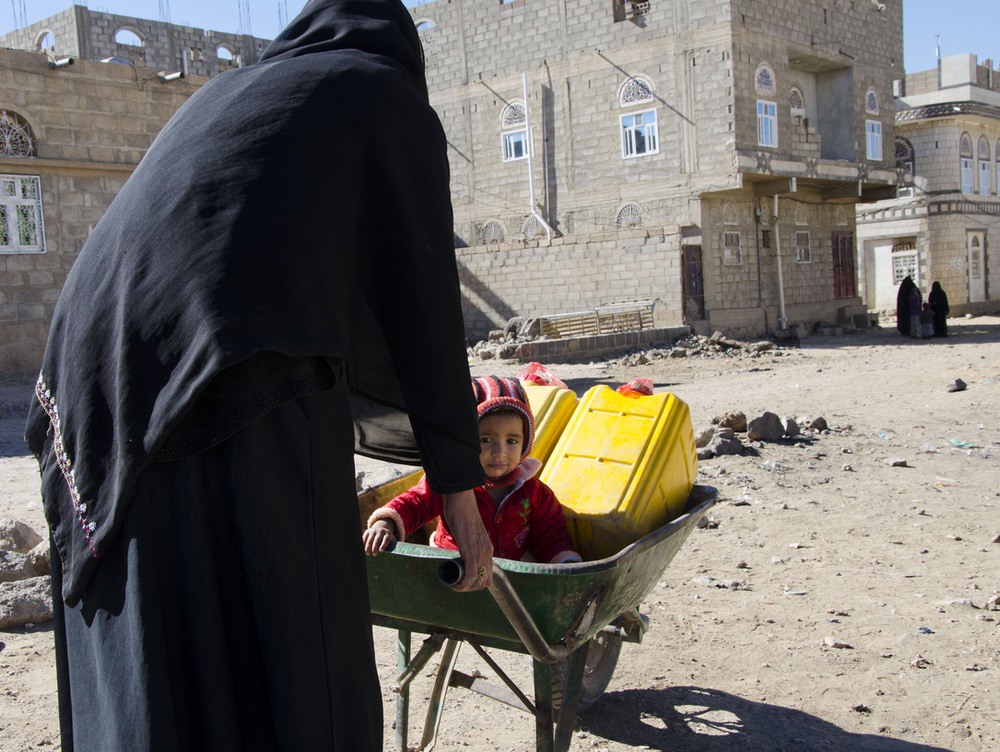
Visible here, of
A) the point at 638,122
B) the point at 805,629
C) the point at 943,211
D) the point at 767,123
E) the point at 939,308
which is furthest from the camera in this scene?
the point at 943,211

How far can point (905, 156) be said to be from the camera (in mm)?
31688

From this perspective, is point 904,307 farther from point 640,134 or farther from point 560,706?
point 560,706

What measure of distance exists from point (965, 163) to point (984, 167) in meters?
1.61

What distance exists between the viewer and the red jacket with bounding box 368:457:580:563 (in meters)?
2.77

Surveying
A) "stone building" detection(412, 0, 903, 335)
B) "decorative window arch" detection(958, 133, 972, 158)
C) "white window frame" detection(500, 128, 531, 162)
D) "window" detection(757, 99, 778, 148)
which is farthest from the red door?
"white window frame" detection(500, 128, 531, 162)

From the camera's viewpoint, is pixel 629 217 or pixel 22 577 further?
pixel 629 217

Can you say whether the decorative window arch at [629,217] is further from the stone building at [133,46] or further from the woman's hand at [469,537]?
the woman's hand at [469,537]

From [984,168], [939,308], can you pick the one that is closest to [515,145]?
[939,308]

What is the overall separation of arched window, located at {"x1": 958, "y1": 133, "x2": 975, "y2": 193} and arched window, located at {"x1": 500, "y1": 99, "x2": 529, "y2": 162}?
1579cm

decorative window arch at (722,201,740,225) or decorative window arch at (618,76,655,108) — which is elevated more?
decorative window arch at (618,76,655,108)

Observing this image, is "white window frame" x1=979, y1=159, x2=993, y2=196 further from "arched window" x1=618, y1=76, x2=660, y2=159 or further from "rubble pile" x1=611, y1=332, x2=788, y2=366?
"rubble pile" x1=611, y1=332, x2=788, y2=366

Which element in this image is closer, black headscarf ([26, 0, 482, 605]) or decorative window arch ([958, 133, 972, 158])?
black headscarf ([26, 0, 482, 605])

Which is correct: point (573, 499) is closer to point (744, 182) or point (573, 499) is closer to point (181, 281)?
point (181, 281)

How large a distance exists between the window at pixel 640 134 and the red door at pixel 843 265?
6611 millimetres
